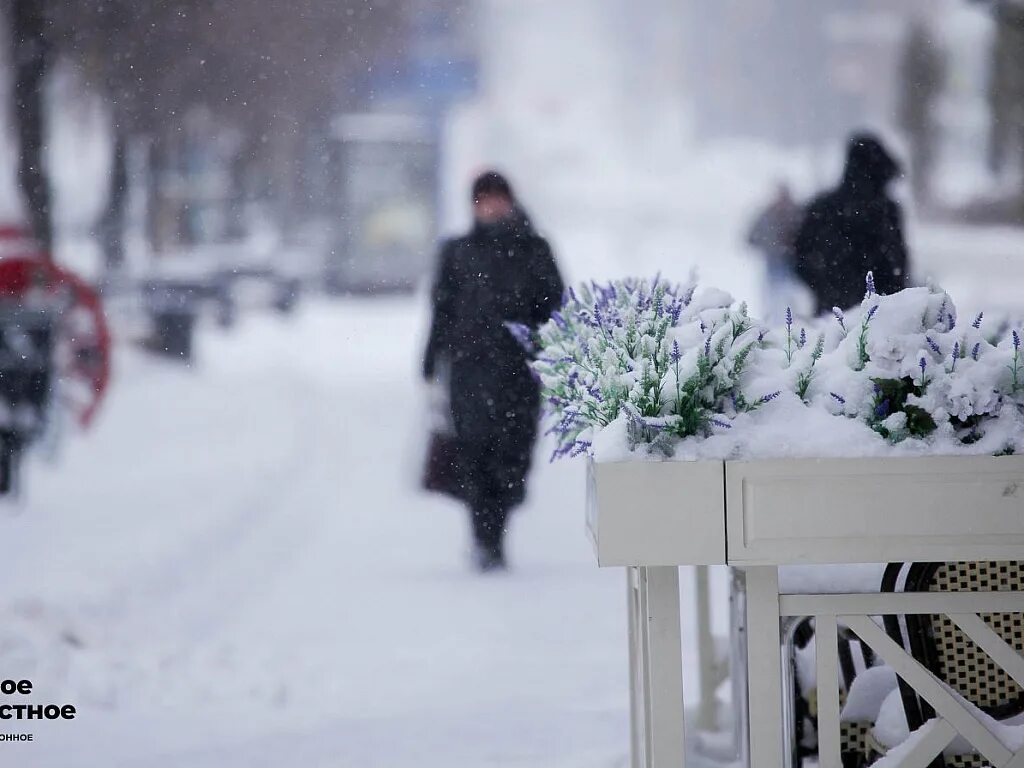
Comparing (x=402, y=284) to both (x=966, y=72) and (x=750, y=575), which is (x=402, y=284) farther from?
(x=750, y=575)

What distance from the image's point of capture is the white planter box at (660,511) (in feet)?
5.04

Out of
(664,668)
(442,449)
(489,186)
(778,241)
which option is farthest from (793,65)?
(664,668)

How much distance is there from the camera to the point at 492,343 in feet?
→ 12.1

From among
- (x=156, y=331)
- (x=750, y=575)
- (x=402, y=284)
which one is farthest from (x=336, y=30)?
(x=750, y=575)

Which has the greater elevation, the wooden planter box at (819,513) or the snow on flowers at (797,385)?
the snow on flowers at (797,385)

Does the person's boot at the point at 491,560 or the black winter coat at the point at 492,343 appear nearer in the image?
the black winter coat at the point at 492,343

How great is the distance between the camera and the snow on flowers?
1.55 meters

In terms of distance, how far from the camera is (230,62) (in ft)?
15.8

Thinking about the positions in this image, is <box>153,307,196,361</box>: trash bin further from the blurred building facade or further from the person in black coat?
the blurred building facade

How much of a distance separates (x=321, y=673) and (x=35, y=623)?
2.84 feet

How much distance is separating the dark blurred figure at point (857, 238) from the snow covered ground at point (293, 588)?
1.23 meters

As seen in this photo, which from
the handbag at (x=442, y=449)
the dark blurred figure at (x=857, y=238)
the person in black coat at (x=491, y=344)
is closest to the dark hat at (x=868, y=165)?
the dark blurred figure at (x=857, y=238)

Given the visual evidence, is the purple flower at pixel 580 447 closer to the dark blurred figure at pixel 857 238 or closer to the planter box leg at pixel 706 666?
the planter box leg at pixel 706 666

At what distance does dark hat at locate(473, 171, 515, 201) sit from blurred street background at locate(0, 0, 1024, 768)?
0.50m
